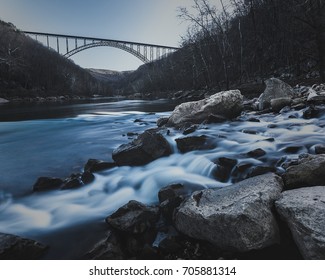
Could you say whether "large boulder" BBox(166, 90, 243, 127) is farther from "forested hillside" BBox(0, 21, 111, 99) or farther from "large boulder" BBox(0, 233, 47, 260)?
"forested hillside" BBox(0, 21, 111, 99)

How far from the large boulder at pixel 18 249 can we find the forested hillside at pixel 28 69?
4282cm

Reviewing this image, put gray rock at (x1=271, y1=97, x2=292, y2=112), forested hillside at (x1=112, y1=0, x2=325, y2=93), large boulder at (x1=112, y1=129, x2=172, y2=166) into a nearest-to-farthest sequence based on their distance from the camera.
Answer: large boulder at (x1=112, y1=129, x2=172, y2=166) → gray rock at (x1=271, y1=97, x2=292, y2=112) → forested hillside at (x1=112, y1=0, x2=325, y2=93)

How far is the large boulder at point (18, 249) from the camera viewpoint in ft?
7.89

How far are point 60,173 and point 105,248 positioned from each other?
2997 millimetres

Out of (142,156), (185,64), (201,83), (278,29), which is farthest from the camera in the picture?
(185,64)

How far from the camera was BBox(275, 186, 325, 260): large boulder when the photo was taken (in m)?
1.97

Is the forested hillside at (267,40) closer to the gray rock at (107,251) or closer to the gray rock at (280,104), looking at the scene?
the gray rock at (280,104)

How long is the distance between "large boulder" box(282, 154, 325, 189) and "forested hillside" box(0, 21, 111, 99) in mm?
43831

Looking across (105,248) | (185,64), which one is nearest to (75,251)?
(105,248)

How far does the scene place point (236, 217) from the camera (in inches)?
90.4

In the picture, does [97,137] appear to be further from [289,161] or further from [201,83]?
[201,83]

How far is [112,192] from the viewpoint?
4074 mm

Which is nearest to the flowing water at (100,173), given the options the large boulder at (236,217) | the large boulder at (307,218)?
the large boulder at (236,217)

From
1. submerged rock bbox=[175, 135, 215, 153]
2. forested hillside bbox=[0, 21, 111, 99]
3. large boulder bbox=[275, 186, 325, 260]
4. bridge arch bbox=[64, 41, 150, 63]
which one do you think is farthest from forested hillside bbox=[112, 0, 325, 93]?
bridge arch bbox=[64, 41, 150, 63]
